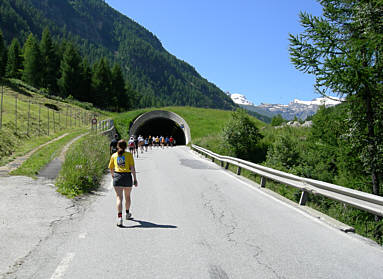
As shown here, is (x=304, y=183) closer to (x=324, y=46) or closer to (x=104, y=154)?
(x=324, y=46)

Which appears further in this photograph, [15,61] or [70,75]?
[15,61]

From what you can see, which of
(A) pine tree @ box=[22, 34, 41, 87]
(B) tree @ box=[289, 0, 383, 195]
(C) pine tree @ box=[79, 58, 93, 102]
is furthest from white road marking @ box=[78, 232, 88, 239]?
(C) pine tree @ box=[79, 58, 93, 102]

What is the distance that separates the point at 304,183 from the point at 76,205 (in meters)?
5.84

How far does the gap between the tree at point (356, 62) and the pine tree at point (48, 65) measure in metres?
72.1

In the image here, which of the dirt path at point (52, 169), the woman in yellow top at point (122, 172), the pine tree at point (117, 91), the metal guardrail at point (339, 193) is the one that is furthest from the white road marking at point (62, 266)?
the pine tree at point (117, 91)

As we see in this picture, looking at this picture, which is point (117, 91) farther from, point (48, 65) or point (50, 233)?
point (50, 233)

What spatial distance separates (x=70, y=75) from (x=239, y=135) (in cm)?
5481

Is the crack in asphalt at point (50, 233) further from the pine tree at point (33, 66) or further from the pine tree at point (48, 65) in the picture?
the pine tree at point (48, 65)

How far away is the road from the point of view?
406 cm

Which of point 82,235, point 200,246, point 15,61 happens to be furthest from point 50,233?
point 15,61

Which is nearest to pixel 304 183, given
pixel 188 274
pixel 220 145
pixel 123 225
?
pixel 123 225

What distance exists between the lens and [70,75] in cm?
7375

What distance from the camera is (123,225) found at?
6199mm

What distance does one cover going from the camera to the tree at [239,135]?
106 ft
